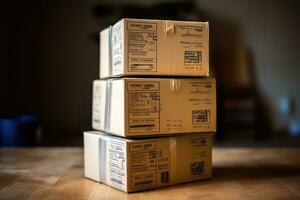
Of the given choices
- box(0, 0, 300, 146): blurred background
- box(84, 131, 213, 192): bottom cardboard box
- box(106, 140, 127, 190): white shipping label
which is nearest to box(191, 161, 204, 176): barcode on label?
box(84, 131, 213, 192): bottom cardboard box

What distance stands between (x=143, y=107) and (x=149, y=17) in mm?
2845

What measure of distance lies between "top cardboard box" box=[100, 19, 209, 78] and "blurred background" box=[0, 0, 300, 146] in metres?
2.47

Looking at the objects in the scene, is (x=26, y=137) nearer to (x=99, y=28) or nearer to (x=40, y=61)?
(x=40, y=61)

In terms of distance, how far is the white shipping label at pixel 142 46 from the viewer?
147 centimetres

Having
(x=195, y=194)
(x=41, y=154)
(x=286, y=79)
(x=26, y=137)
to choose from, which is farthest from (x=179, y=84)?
(x=286, y=79)

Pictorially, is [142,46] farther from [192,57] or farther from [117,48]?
[192,57]

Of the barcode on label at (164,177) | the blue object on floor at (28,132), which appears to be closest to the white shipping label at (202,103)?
the barcode on label at (164,177)

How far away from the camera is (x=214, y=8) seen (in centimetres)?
431

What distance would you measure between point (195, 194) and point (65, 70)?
3.12m

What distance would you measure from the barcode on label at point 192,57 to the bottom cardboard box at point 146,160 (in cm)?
31

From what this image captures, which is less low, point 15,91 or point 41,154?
point 15,91

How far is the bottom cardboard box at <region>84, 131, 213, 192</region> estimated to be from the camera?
1.44 meters

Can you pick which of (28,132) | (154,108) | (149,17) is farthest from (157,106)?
(149,17)

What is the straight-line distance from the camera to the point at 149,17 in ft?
13.6
